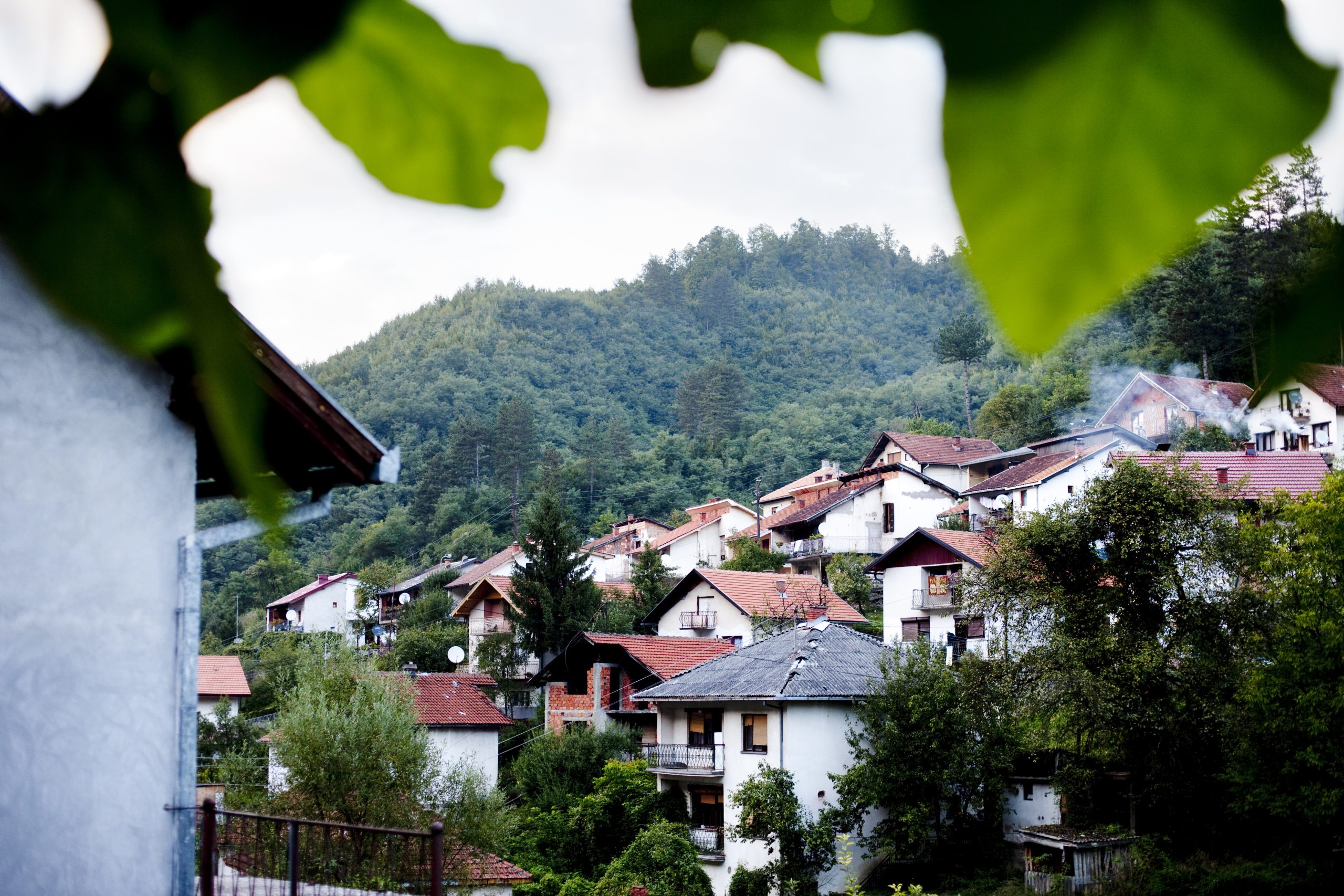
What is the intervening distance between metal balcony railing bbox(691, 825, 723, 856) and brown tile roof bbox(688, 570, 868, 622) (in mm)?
7305

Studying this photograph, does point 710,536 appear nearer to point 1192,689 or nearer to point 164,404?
point 1192,689

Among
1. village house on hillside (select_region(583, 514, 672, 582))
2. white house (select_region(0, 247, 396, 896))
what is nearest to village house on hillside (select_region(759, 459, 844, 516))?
village house on hillside (select_region(583, 514, 672, 582))

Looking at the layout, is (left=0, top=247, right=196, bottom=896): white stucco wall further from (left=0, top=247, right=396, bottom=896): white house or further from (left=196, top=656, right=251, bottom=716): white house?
(left=196, top=656, right=251, bottom=716): white house

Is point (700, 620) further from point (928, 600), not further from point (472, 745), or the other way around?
point (472, 745)

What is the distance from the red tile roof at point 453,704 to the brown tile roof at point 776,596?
24.3 feet

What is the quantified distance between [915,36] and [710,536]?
35.7 meters

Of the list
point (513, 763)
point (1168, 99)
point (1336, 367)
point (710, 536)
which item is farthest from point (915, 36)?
point (710, 536)

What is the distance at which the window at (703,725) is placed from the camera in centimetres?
1919

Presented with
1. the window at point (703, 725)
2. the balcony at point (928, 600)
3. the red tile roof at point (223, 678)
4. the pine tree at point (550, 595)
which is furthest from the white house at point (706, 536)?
the window at point (703, 725)

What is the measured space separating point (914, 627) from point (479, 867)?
1323 cm

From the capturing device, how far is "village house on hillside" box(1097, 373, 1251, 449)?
50 centimetres

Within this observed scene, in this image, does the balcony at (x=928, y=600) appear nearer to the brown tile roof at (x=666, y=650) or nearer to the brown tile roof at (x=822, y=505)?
the brown tile roof at (x=666, y=650)

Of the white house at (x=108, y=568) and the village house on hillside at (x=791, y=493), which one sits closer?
the white house at (x=108, y=568)

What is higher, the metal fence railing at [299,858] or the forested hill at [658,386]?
the forested hill at [658,386]
